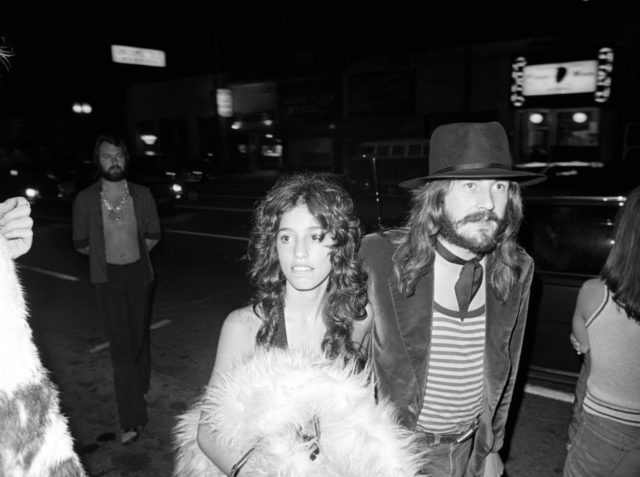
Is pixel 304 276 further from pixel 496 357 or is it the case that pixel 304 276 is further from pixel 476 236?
pixel 496 357

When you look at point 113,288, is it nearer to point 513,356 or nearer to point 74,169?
point 513,356

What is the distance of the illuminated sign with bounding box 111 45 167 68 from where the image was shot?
119 ft

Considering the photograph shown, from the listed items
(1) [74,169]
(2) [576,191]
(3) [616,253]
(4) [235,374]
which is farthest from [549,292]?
(1) [74,169]

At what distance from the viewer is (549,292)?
4117 millimetres

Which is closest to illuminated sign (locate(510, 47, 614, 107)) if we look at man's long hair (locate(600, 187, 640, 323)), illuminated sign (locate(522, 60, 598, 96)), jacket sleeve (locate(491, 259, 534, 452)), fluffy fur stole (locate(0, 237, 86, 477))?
illuminated sign (locate(522, 60, 598, 96))

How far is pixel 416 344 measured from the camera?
216 centimetres

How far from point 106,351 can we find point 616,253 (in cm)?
521

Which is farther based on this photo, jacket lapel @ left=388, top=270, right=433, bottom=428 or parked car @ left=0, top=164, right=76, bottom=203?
parked car @ left=0, top=164, right=76, bottom=203

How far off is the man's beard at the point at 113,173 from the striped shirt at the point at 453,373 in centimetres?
286

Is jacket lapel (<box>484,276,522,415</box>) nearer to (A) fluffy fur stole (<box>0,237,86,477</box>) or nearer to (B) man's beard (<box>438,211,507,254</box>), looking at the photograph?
(B) man's beard (<box>438,211,507,254</box>)

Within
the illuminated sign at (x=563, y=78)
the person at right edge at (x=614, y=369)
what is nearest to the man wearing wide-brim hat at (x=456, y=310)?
the person at right edge at (x=614, y=369)

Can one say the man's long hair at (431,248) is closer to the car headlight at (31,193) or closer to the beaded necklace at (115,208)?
the beaded necklace at (115,208)

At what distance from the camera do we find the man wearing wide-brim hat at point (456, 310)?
2.18 m

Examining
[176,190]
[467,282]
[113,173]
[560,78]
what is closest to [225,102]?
[176,190]
